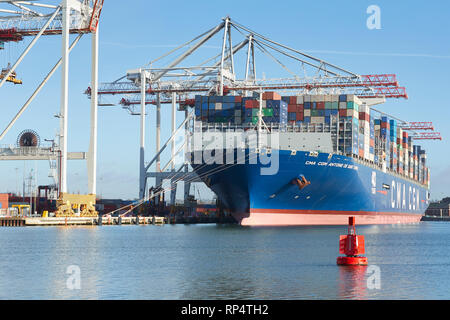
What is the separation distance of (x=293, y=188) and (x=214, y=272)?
34356 millimetres

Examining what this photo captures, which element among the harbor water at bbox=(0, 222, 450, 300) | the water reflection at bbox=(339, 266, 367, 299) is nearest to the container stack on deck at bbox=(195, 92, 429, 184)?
the harbor water at bbox=(0, 222, 450, 300)

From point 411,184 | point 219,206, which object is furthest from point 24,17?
point 411,184

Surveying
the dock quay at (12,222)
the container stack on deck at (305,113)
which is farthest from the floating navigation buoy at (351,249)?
the dock quay at (12,222)

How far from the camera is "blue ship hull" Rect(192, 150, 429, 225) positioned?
61.2 metres

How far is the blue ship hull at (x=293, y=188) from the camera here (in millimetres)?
61188

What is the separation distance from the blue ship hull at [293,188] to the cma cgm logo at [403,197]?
16.3 m

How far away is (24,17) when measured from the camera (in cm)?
6694

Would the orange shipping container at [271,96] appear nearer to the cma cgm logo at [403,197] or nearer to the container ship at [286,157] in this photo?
the container ship at [286,157]

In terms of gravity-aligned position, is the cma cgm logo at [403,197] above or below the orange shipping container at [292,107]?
below

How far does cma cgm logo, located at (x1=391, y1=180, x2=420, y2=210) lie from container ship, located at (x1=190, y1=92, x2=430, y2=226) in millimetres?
14213

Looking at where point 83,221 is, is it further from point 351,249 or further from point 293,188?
point 351,249

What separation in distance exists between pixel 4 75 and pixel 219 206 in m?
33.8

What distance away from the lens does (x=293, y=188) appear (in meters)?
62.6

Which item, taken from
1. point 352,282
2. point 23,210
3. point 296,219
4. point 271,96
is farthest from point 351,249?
point 23,210
